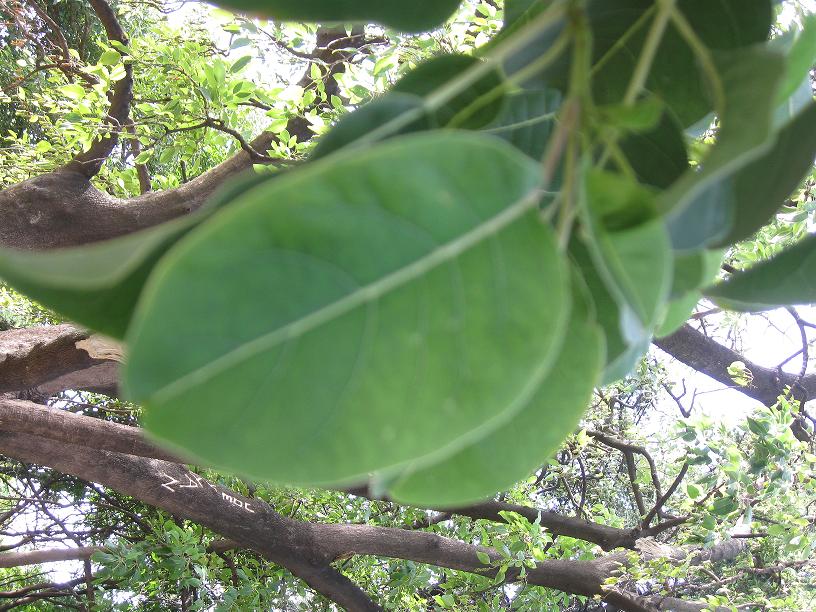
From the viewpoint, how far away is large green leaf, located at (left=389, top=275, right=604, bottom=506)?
0.24 m

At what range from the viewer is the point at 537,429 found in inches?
9.7

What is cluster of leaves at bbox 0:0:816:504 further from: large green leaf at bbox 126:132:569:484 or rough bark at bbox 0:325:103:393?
rough bark at bbox 0:325:103:393

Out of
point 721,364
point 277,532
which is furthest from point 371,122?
point 721,364

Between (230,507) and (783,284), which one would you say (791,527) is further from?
(783,284)

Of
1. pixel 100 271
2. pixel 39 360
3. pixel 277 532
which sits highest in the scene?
pixel 39 360

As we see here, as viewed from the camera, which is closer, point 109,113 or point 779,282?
point 779,282

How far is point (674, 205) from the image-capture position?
7.4 inches

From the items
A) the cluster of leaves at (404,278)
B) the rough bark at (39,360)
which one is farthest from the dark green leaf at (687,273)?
the rough bark at (39,360)

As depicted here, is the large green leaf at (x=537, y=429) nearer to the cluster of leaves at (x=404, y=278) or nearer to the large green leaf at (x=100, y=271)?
the cluster of leaves at (x=404, y=278)

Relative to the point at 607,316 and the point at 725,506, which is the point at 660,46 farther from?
the point at 725,506

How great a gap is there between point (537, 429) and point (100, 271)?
0.49 ft

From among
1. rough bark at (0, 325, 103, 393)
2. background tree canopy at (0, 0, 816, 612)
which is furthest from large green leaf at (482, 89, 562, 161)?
rough bark at (0, 325, 103, 393)

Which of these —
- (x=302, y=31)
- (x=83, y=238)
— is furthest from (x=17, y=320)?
(x=302, y=31)

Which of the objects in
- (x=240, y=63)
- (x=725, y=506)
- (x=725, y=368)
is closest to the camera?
(x=725, y=506)
